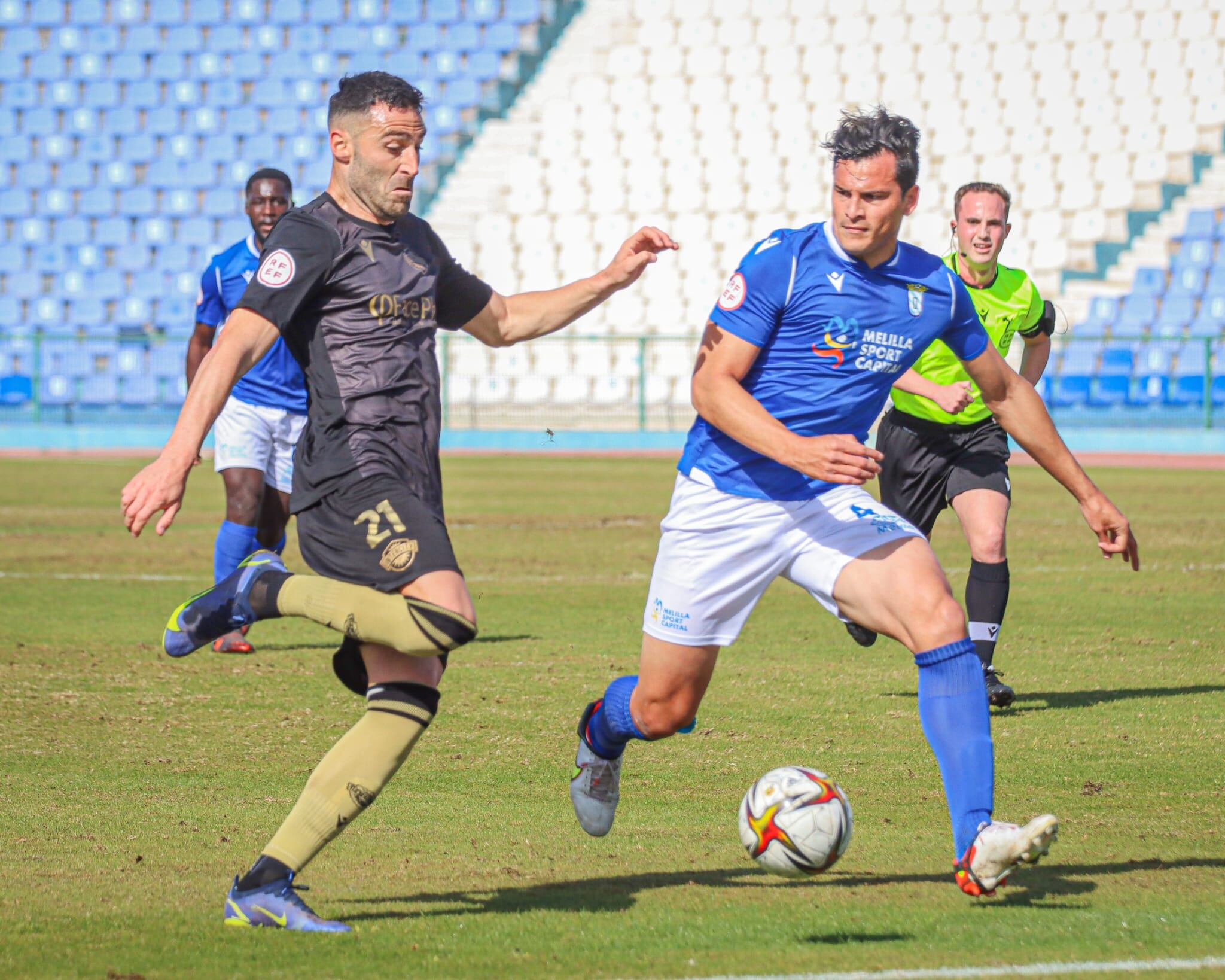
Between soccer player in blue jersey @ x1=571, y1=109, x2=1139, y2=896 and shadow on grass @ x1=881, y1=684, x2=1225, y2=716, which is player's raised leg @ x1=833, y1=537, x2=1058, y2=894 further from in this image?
shadow on grass @ x1=881, y1=684, x2=1225, y2=716

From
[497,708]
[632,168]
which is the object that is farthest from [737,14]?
[497,708]

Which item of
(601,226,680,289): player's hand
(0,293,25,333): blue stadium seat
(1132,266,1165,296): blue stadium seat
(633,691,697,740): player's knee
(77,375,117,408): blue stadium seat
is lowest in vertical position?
(77,375,117,408): blue stadium seat

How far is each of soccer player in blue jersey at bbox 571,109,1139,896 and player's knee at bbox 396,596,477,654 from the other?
0.94 metres

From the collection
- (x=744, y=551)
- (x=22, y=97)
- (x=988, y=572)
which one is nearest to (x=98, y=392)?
(x=22, y=97)

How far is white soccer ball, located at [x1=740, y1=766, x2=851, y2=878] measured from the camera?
4223mm

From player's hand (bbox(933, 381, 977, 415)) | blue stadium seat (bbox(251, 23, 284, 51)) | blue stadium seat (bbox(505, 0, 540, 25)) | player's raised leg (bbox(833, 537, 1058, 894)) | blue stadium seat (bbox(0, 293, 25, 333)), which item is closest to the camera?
player's raised leg (bbox(833, 537, 1058, 894))

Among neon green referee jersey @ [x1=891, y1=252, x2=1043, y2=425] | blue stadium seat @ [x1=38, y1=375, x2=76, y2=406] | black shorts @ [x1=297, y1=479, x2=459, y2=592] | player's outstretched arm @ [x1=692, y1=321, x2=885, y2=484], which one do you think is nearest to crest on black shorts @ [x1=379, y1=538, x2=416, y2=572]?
black shorts @ [x1=297, y1=479, x2=459, y2=592]

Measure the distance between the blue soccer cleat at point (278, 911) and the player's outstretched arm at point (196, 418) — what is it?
35.5 inches

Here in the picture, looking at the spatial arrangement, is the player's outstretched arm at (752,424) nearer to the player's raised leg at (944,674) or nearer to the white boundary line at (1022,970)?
the player's raised leg at (944,674)

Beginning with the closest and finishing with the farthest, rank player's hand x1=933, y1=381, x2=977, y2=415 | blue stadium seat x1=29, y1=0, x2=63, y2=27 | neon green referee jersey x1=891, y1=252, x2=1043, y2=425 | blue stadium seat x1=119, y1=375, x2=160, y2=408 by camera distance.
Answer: player's hand x1=933, y1=381, x2=977, y2=415
neon green referee jersey x1=891, y1=252, x2=1043, y2=425
blue stadium seat x1=119, y1=375, x2=160, y2=408
blue stadium seat x1=29, y1=0, x2=63, y2=27

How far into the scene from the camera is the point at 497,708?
23.5 feet

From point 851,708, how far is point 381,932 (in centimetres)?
360

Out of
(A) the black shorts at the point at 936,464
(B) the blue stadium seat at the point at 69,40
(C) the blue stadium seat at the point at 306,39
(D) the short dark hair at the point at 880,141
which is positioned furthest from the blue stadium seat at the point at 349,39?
(D) the short dark hair at the point at 880,141

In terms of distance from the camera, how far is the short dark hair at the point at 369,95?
4246mm
